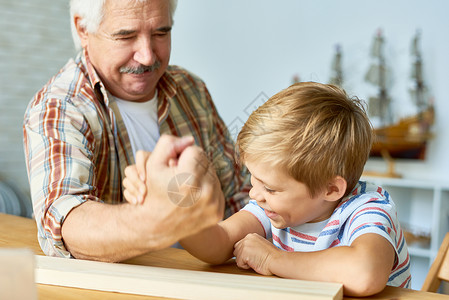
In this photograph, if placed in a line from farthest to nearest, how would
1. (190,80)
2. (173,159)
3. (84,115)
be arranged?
(190,80)
(84,115)
(173,159)

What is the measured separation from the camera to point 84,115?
4.42ft

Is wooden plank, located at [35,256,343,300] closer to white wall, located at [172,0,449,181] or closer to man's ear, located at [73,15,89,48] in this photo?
man's ear, located at [73,15,89,48]

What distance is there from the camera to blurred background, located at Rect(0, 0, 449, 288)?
360cm

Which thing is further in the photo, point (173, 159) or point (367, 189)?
point (367, 189)

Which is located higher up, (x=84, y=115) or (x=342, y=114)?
(x=342, y=114)

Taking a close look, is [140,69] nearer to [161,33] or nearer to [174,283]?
[161,33]

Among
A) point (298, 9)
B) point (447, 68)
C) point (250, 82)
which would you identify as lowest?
point (250, 82)

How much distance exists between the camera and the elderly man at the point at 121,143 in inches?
26.7

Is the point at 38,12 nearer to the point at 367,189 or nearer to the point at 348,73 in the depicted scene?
the point at 348,73

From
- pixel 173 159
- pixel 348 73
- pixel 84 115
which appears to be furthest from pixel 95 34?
pixel 348 73

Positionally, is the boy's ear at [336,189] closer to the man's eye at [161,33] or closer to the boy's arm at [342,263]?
the boy's arm at [342,263]

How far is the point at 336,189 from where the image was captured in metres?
1.00

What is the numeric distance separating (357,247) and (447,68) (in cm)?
311

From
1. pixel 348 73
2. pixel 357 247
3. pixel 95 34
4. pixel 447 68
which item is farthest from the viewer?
pixel 348 73
